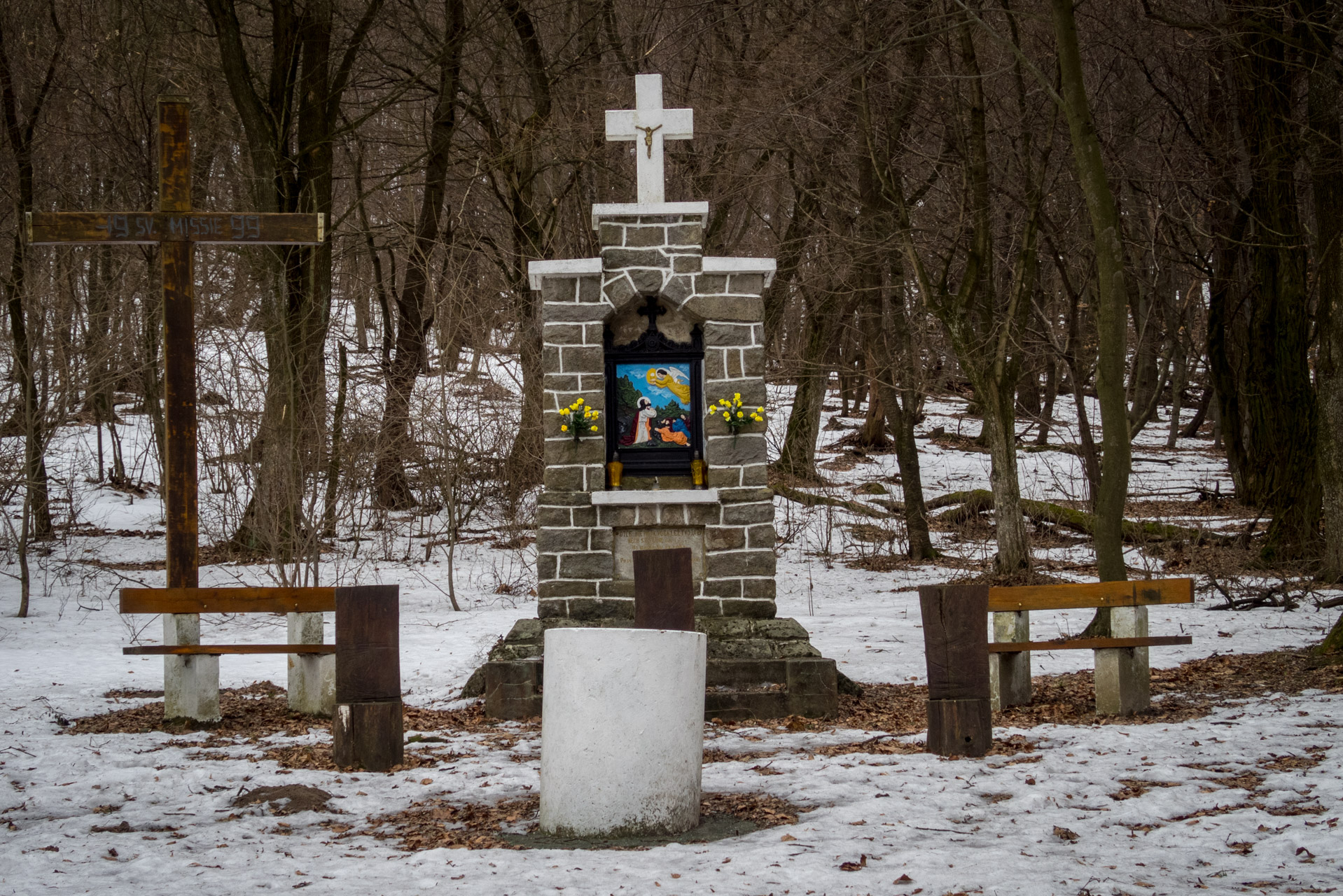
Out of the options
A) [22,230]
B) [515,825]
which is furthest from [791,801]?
[22,230]

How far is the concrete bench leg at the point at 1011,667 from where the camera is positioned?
727 cm

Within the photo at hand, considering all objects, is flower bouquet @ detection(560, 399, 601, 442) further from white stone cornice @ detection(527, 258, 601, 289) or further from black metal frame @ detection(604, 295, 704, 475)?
white stone cornice @ detection(527, 258, 601, 289)

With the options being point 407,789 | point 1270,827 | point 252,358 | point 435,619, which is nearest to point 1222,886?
point 1270,827

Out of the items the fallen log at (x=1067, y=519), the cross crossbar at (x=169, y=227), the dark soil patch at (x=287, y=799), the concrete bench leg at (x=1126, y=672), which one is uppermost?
the cross crossbar at (x=169, y=227)

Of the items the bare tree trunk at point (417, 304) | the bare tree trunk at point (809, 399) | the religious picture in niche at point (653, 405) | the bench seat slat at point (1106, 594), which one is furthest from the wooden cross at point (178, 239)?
the bare tree trunk at point (809, 399)

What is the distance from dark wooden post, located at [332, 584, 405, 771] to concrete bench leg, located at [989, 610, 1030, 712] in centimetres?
377

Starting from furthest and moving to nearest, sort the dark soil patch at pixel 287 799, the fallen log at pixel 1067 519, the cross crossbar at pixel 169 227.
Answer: the fallen log at pixel 1067 519 → the cross crossbar at pixel 169 227 → the dark soil patch at pixel 287 799

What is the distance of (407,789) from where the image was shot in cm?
547

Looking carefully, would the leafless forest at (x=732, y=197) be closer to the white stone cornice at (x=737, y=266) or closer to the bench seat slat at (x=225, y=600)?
the white stone cornice at (x=737, y=266)

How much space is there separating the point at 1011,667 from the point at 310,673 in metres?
4.44

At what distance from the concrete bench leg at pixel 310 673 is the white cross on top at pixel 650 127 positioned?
4.03m

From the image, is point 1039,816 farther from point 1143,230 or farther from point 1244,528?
point 1143,230

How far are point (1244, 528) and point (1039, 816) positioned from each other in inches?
424

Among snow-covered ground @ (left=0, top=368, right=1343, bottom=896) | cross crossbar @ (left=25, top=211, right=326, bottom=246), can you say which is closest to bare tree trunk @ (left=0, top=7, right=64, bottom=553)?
snow-covered ground @ (left=0, top=368, right=1343, bottom=896)
